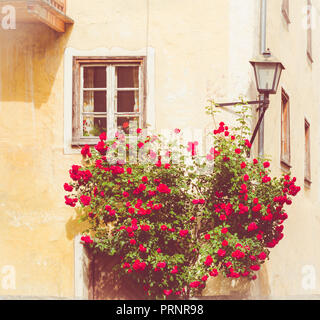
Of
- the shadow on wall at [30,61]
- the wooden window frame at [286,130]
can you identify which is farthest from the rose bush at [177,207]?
the wooden window frame at [286,130]

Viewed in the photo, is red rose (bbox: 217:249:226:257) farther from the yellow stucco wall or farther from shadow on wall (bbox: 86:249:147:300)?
shadow on wall (bbox: 86:249:147:300)

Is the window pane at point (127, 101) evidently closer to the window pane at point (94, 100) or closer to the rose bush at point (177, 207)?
the window pane at point (94, 100)

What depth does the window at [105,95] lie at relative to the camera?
10484mm

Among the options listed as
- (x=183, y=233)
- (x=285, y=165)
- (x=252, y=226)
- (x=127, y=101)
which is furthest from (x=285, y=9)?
(x=183, y=233)

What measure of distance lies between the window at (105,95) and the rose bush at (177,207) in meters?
0.83

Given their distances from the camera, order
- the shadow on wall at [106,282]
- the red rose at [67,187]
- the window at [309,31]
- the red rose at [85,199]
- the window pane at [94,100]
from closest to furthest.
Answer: the red rose at [85,199]
the red rose at [67,187]
the shadow on wall at [106,282]
the window pane at [94,100]
the window at [309,31]

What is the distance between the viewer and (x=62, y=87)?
414 inches

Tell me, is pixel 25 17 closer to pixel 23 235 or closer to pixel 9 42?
pixel 9 42

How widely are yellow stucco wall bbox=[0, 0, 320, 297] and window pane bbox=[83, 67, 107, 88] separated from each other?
32 cm

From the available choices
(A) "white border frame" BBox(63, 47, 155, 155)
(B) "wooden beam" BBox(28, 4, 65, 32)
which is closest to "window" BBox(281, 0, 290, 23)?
(A) "white border frame" BBox(63, 47, 155, 155)

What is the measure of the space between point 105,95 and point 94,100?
168 mm

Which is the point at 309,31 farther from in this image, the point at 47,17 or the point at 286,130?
the point at 47,17

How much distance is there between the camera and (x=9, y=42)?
34.9 ft

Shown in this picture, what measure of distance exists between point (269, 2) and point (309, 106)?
4.82 metres
